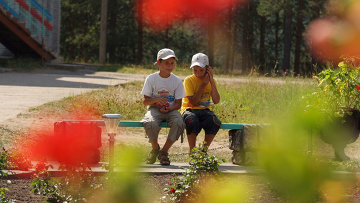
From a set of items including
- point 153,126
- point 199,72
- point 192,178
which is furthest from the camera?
point 199,72

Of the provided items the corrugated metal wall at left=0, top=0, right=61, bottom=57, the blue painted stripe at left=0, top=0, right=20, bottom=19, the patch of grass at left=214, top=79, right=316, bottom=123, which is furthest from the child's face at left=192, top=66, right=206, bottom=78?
the corrugated metal wall at left=0, top=0, right=61, bottom=57

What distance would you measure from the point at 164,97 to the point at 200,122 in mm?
415

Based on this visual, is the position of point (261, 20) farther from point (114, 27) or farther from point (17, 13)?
point (17, 13)

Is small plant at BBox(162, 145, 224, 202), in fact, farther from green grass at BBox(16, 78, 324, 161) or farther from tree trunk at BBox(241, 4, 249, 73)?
tree trunk at BBox(241, 4, 249, 73)

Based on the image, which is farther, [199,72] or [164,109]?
[199,72]

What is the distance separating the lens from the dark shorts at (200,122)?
20.0 ft

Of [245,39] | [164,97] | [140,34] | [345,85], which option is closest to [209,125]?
[164,97]

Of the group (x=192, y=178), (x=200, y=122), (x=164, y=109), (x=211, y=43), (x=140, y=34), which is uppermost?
(x=140, y=34)

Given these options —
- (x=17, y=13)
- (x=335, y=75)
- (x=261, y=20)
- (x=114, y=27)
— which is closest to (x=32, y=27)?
(x=17, y=13)

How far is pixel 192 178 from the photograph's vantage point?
13.2ft

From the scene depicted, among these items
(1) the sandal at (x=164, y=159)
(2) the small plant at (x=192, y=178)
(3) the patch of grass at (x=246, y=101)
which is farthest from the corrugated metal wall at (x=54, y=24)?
(2) the small plant at (x=192, y=178)

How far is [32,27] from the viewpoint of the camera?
2548cm

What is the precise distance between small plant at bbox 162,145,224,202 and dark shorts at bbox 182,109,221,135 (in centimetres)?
121

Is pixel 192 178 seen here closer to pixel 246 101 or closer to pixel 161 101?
pixel 161 101
